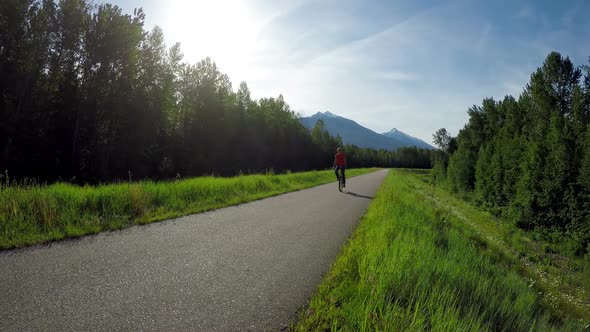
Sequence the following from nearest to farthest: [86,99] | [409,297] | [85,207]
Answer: [409,297] < [85,207] < [86,99]

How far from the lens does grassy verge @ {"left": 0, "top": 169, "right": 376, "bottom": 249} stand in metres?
5.11

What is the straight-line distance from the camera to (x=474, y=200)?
2883 centimetres

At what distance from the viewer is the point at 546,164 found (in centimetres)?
1661

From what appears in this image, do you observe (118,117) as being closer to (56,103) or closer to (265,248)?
(56,103)

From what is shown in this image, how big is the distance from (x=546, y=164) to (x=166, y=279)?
20433mm

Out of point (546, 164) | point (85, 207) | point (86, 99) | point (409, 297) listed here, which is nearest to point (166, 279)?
point (409, 297)

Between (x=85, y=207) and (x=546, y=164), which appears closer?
(x=85, y=207)

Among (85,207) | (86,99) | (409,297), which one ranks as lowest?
(409,297)

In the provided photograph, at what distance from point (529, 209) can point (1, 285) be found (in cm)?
2207

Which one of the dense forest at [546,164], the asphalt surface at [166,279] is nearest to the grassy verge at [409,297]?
the asphalt surface at [166,279]

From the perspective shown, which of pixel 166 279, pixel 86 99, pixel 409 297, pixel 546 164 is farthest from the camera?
pixel 86 99

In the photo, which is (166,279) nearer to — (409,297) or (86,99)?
(409,297)

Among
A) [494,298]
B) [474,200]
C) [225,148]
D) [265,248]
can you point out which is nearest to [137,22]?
[225,148]

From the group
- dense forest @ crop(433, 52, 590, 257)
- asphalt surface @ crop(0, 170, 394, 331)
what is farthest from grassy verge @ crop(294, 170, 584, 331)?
dense forest @ crop(433, 52, 590, 257)
